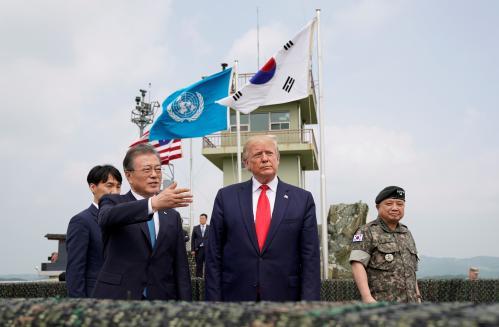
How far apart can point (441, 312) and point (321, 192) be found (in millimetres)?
11646

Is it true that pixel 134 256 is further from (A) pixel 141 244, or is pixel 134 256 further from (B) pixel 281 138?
(B) pixel 281 138

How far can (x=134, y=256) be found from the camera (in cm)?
351

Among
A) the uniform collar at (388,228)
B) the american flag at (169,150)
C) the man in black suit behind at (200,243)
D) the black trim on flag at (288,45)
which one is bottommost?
the man in black suit behind at (200,243)

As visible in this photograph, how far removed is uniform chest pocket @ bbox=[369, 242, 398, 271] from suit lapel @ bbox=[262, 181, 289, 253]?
4.29ft

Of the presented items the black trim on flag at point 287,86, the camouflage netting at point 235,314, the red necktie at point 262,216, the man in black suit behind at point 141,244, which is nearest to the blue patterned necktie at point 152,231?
the man in black suit behind at point 141,244

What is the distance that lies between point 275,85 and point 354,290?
4470mm

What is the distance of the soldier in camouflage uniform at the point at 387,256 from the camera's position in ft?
15.0

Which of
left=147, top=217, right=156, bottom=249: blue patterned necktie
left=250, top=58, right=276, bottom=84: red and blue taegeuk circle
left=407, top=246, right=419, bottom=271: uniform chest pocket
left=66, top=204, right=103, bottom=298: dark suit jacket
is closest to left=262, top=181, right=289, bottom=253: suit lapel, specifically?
left=147, top=217, right=156, bottom=249: blue patterned necktie

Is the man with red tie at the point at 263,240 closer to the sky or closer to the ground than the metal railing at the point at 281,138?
closer to the ground

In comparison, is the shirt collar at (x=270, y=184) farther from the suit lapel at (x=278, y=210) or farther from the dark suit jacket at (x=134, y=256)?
the dark suit jacket at (x=134, y=256)

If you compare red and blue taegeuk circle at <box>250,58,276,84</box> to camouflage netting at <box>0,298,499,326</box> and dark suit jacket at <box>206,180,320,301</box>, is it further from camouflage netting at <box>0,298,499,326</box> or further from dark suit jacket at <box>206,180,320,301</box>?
camouflage netting at <box>0,298,499,326</box>

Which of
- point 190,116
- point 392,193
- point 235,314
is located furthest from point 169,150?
point 235,314

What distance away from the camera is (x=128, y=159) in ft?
12.1

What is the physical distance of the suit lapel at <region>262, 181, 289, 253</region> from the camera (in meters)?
3.76
